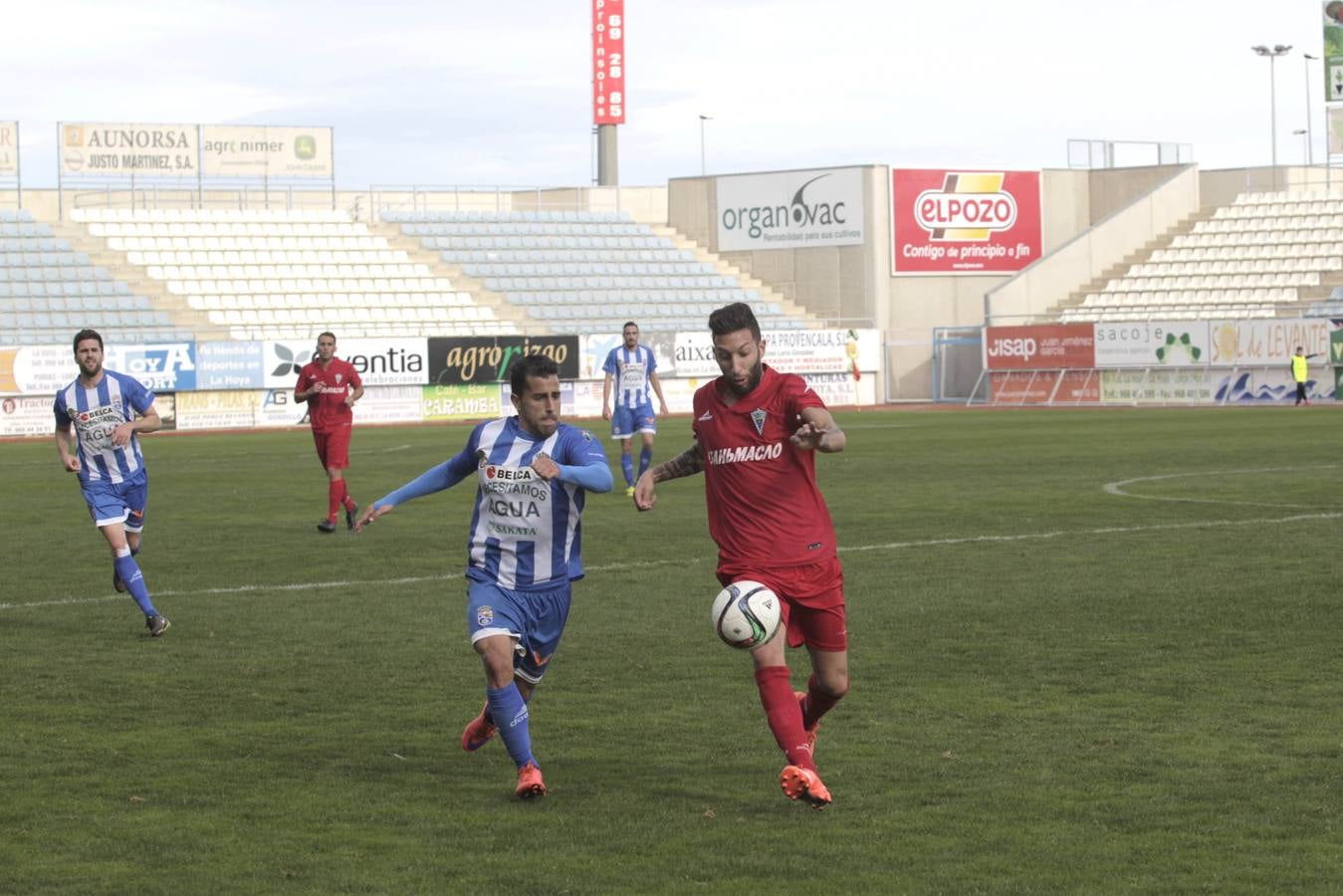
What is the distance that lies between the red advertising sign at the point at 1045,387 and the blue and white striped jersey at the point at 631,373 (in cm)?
2892

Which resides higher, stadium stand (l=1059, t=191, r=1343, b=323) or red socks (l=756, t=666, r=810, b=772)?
stadium stand (l=1059, t=191, r=1343, b=323)

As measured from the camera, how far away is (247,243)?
179 ft

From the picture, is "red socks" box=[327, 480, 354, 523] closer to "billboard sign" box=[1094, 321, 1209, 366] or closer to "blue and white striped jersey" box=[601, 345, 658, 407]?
"blue and white striped jersey" box=[601, 345, 658, 407]

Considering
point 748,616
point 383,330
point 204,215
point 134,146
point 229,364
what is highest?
point 134,146

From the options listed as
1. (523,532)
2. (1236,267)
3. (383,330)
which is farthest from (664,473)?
(1236,267)

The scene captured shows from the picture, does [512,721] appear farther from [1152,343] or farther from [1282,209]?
[1282,209]

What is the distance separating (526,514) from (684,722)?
1.68 meters

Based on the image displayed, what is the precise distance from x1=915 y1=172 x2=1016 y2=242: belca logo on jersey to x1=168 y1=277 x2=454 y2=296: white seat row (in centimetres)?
1608

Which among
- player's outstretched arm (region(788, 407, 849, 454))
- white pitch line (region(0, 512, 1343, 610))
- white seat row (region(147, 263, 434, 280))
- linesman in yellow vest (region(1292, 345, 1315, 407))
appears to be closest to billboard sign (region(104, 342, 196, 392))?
white seat row (region(147, 263, 434, 280))

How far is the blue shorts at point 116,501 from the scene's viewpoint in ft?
41.3

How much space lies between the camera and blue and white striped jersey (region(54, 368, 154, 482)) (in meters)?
12.7

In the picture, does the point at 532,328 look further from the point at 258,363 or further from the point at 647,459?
the point at 647,459

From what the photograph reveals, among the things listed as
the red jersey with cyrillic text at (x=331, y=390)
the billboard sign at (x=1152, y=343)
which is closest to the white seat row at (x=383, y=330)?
the billboard sign at (x=1152, y=343)

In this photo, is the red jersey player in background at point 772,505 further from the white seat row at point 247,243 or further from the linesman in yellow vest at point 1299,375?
the white seat row at point 247,243
